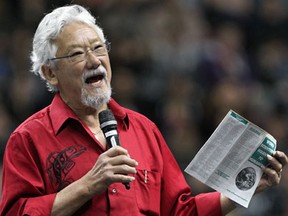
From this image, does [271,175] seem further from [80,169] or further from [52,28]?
[52,28]

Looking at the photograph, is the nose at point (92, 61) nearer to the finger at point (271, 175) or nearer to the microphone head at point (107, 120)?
the microphone head at point (107, 120)

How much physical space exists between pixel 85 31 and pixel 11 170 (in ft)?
2.39

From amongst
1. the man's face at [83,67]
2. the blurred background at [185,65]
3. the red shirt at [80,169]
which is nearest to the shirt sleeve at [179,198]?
the red shirt at [80,169]

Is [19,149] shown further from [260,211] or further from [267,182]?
[260,211]

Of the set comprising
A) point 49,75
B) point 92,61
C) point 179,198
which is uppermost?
point 92,61

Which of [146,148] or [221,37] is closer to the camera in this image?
[146,148]

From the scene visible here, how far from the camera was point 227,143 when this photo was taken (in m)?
4.07

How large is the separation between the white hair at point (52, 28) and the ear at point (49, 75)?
0.8 inches

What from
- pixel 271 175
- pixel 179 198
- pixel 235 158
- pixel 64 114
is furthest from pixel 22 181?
pixel 271 175

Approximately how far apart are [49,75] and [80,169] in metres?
0.54

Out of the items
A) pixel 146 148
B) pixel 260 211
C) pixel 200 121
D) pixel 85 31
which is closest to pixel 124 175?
pixel 146 148

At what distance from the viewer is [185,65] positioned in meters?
8.62

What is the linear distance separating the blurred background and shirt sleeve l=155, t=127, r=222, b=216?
2.69 m

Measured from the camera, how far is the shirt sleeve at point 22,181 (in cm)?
388
